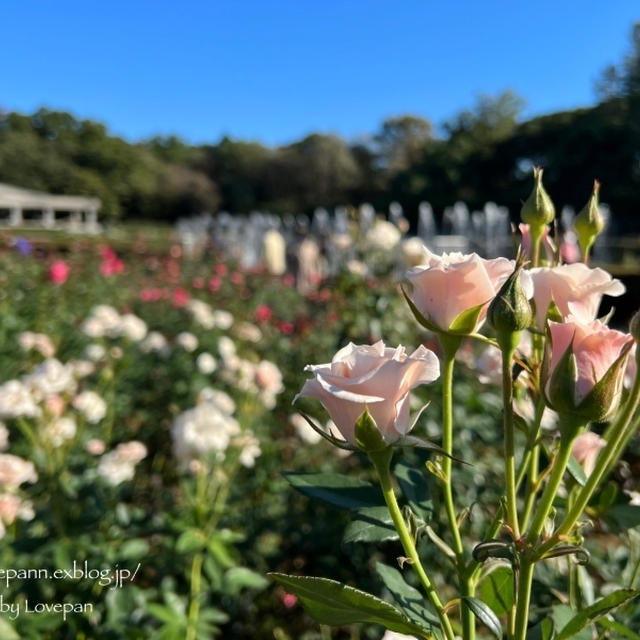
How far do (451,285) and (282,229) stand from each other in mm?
11732

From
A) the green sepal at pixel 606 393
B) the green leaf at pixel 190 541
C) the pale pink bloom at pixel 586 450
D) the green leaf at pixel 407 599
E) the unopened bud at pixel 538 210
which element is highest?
the unopened bud at pixel 538 210

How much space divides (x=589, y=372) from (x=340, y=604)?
201mm

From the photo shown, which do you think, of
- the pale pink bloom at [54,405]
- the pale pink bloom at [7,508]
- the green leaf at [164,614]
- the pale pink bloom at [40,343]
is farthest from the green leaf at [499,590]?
the pale pink bloom at [40,343]

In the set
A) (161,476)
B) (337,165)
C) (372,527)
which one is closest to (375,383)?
(372,527)

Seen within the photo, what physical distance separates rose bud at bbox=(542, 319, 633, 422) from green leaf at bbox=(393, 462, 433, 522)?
0.57ft

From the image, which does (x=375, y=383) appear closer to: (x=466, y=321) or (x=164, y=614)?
(x=466, y=321)

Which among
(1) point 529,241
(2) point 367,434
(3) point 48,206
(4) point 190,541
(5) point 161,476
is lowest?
(5) point 161,476

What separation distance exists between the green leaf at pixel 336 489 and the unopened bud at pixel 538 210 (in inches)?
10.2

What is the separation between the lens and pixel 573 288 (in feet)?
1.37

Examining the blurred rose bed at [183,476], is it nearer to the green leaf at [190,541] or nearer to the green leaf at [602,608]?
the green leaf at [190,541]

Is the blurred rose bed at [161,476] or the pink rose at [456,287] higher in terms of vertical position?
the pink rose at [456,287]

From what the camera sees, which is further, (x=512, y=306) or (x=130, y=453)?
(x=130, y=453)

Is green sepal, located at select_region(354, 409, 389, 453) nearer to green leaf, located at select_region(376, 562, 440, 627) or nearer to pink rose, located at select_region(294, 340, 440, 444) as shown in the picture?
pink rose, located at select_region(294, 340, 440, 444)

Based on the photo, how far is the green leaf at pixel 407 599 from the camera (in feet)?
1.42
